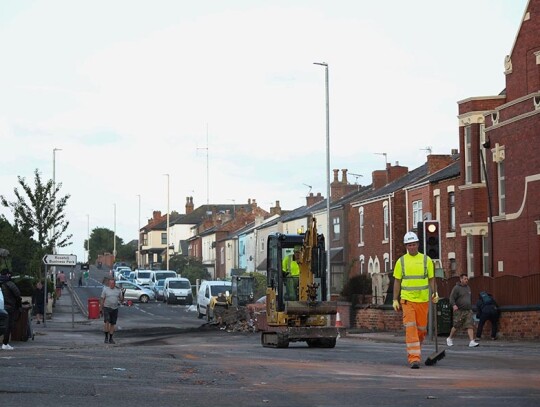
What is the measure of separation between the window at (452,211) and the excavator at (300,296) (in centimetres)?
2535

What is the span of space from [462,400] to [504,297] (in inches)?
885

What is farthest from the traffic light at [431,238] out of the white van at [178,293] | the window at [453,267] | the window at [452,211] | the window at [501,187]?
the white van at [178,293]

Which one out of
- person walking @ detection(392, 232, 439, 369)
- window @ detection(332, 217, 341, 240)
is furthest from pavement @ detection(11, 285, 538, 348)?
window @ detection(332, 217, 341, 240)

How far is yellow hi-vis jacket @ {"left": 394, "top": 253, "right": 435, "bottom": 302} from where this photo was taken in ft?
60.2

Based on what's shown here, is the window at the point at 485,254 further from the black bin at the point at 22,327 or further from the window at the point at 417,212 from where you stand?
the black bin at the point at 22,327

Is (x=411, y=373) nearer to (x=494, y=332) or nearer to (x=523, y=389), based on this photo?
(x=523, y=389)

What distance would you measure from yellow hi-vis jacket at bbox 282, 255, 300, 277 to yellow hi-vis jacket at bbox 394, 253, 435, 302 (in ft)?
28.1

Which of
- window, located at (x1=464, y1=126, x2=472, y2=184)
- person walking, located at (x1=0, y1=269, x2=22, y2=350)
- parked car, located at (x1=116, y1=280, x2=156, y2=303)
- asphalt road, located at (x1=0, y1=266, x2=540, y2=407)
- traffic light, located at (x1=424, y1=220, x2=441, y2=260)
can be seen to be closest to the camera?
asphalt road, located at (x1=0, y1=266, x2=540, y2=407)

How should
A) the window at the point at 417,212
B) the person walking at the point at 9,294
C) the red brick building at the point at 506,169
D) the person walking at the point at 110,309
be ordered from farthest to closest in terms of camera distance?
the window at the point at 417,212 → the red brick building at the point at 506,169 → the person walking at the point at 110,309 → the person walking at the point at 9,294

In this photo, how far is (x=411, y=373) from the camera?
1683 cm

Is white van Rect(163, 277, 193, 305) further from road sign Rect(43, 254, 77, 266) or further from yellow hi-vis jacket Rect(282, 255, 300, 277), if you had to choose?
yellow hi-vis jacket Rect(282, 255, 300, 277)

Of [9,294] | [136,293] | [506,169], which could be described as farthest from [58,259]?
[136,293]

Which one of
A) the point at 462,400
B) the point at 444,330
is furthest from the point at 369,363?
the point at 444,330

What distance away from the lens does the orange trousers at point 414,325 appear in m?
18.0
